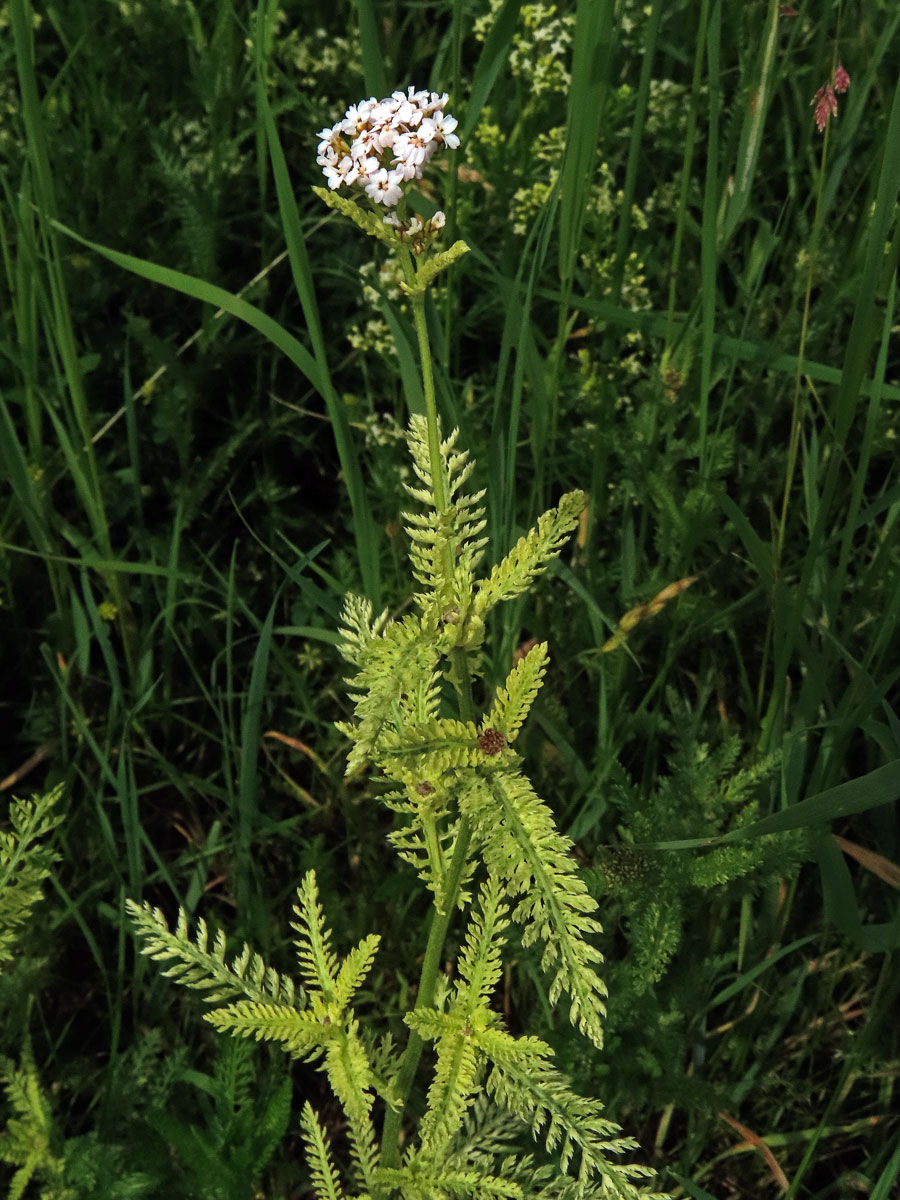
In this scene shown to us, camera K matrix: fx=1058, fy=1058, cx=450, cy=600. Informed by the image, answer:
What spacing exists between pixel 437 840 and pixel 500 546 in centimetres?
51

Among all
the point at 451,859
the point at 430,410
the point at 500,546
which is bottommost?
the point at 451,859

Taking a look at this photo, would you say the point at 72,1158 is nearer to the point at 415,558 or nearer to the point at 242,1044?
the point at 242,1044

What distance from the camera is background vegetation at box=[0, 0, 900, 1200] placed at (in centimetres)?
154

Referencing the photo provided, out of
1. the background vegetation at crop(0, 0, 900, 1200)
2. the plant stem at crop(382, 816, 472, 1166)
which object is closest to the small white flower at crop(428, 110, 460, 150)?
the background vegetation at crop(0, 0, 900, 1200)

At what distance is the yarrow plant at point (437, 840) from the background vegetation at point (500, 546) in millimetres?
319

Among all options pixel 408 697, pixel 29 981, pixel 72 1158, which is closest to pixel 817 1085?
pixel 408 697

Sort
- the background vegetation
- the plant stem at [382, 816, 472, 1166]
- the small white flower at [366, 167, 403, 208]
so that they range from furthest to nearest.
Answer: the background vegetation, the plant stem at [382, 816, 472, 1166], the small white flower at [366, 167, 403, 208]

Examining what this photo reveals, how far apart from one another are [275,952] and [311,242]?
1.59 m

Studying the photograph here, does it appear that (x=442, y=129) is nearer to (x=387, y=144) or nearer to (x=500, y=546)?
(x=387, y=144)

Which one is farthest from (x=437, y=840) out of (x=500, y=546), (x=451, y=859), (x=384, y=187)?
(x=384, y=187)

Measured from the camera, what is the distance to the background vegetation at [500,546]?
154 cm

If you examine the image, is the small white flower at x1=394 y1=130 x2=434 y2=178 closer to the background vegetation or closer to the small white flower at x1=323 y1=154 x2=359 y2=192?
the small white flower at x1=323 y1=154 x2=359 y2=192

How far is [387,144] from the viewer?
1018 millimetres

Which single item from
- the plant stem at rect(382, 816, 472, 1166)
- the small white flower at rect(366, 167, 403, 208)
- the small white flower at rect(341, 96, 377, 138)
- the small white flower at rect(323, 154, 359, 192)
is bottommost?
the plant stem at rect(382, 816, 472, 1166)
